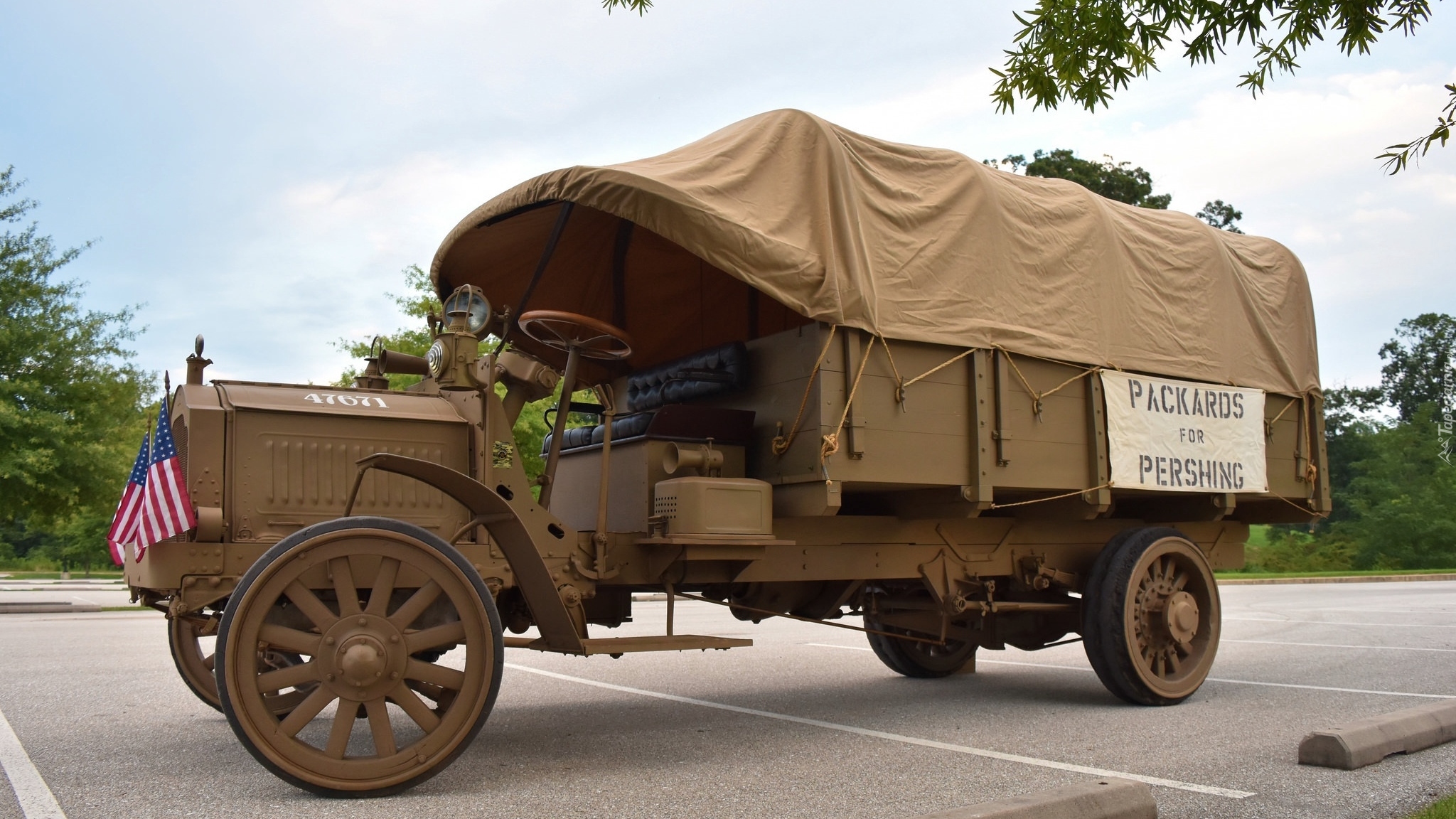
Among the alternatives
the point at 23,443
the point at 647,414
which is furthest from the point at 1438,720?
the point at 23,443

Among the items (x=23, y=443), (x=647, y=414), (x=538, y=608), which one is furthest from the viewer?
(x=23, y=443)

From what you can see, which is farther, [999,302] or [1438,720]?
[999,302]

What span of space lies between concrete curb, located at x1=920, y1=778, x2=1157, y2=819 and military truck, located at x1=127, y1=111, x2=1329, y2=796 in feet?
7.01

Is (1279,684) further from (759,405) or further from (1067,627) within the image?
(759,405)

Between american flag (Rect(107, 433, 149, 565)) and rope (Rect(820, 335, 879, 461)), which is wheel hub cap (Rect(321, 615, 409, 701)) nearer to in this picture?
american flag (Rect(107, 433, 149, 565))

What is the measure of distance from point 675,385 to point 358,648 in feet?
9.65

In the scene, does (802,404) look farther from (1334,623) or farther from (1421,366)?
(1421,366)

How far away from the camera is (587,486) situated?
6.85 m

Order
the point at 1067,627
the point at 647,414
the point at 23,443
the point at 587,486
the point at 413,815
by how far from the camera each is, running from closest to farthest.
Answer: the point at 413,815 < the point at 647,414 < the point at 587,486 < the point at 1067,627 < the point at 23,443

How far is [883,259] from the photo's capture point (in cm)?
643

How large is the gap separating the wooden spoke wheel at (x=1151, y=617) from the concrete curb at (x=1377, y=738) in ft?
5.77

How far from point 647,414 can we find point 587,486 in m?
0.74

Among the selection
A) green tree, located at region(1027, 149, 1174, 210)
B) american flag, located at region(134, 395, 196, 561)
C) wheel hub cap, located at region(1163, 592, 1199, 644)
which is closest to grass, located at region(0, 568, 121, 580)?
green tree, located at region(1027, 149, 1174, 210)

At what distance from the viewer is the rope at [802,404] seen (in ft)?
19.7
